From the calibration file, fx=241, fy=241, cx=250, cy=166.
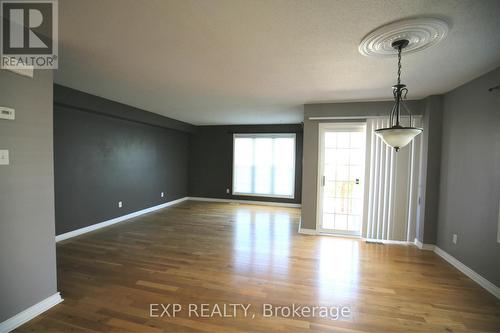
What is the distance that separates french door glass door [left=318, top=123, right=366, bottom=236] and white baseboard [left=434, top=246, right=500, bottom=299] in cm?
123

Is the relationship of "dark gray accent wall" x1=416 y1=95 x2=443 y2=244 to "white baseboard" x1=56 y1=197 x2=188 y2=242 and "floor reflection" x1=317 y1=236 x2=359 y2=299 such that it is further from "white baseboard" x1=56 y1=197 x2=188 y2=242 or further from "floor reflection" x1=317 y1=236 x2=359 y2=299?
"white baseboard" x1=56 y1=197 x2=188 y2=242

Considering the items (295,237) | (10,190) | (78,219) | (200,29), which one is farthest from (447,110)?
(78,219)

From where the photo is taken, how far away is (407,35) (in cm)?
194

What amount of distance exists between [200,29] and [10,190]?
6.66ft

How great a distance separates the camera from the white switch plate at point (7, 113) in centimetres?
187

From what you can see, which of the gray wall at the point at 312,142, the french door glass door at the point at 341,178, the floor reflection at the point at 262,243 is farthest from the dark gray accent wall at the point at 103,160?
the french door glass door at the point at 341,178

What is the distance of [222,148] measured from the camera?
7.90m

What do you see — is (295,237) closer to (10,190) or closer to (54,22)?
(10,190)

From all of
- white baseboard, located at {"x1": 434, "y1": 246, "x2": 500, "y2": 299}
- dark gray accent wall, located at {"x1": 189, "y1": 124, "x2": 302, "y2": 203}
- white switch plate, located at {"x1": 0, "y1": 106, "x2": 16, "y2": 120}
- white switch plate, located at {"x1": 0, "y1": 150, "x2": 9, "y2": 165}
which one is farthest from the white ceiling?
dark gray accent wall, located at {"x1": 189, "y1": 124, "x2": 302, "y2": 203}

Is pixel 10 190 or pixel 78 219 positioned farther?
pixel 78 219

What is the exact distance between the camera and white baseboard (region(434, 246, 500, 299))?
2.63m

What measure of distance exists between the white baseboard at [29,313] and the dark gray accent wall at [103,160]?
209 cm

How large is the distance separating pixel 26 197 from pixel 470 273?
4.89m

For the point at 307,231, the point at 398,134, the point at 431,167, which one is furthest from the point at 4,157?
the point at 431,167
